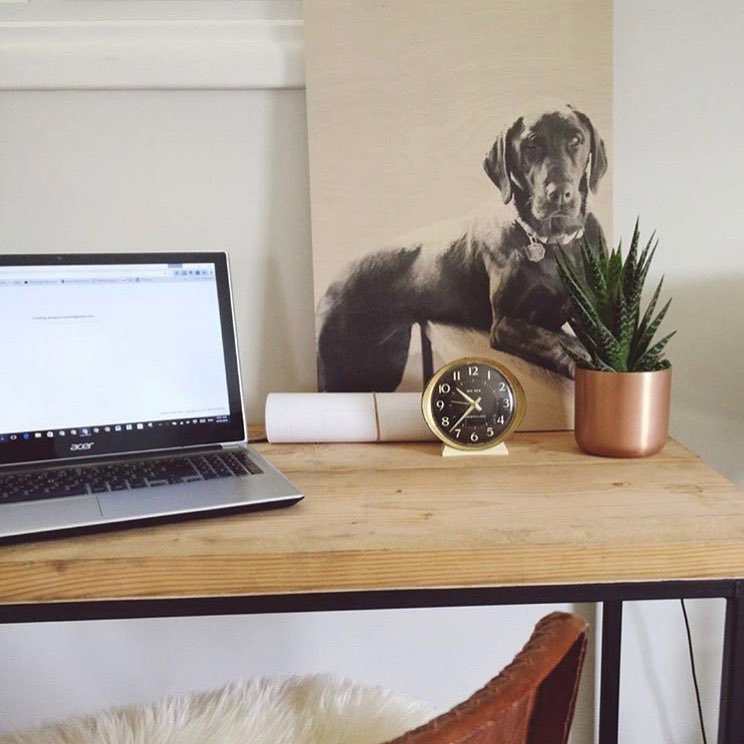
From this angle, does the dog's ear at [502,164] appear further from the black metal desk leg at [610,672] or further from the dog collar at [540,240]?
the black metal desk leg at [610,672]

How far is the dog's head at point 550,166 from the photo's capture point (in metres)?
1.05

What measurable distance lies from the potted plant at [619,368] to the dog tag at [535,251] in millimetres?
122

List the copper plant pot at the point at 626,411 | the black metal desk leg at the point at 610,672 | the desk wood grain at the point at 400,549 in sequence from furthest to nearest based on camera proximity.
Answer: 1. the black metal desk leg at the point at 610,672
2. the copper plant pot at the point at 626,411
3. the desk wood grain at the point at 400,549

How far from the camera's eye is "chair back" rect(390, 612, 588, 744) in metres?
0.42

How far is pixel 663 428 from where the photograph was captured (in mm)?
928

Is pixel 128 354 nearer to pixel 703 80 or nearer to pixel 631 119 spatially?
pixel 631 119

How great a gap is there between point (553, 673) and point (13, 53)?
41.7 inches

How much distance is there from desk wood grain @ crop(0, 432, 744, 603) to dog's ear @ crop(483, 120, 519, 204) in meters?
0.47

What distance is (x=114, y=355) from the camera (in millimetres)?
948

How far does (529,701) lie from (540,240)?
2.42 ft

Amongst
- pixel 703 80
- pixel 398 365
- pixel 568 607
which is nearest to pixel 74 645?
pixel 398 365

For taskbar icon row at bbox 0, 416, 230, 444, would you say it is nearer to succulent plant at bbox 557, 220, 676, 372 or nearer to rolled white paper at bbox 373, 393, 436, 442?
rolled white paper at bbox 373, 393, 436, 442

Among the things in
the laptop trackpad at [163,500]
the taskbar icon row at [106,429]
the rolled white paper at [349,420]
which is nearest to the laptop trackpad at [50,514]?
the laptop trackpad at [163,500]

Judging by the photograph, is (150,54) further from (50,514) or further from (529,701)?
(529,701)
